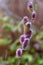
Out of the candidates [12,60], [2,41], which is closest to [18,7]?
[2,41]

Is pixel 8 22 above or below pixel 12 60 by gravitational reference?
above

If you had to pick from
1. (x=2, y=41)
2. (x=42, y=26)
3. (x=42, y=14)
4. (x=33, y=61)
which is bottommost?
(x=33, y=61)

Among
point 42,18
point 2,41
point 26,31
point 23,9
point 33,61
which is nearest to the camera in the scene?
point 26,31

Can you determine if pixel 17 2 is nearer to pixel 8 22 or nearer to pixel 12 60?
pixel 8 22

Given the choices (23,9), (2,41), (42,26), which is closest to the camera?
(2,41)

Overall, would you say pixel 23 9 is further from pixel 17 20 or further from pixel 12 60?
pixel 12 60

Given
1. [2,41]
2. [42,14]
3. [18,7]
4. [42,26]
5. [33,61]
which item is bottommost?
[33,61]

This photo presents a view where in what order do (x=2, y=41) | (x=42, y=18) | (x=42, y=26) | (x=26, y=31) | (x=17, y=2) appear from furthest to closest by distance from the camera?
1. (x=17, y=2)
2. (x=42, y=18)
3. (x=42, y=26)
4. (x=2, y=41)
5. (x=26, y=31)

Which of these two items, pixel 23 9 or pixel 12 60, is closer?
pixel 12 60

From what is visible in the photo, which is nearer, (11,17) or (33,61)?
(33,61)

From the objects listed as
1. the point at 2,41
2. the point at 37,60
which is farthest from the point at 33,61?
the point at 2,41
